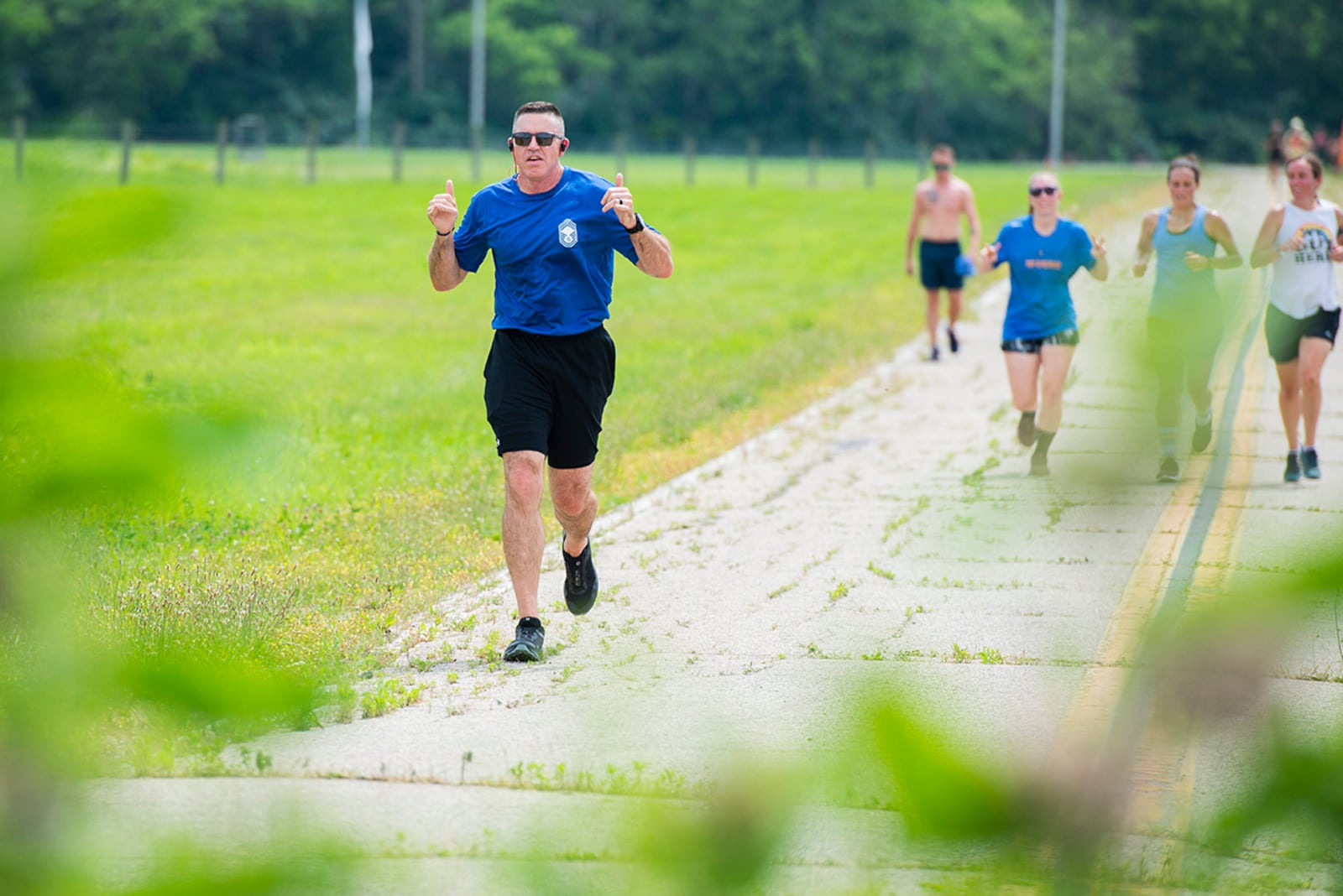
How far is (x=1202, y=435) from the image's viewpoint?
1.19 meters

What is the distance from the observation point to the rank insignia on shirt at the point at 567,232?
6.40 metres

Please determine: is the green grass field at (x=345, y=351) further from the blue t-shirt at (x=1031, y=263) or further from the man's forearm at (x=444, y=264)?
the man's forearm at (x=444, y=264)

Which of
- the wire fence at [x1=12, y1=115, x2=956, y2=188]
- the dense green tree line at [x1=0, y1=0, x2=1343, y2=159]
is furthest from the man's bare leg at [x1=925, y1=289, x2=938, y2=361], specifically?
the dense green tree line at [x1=0, y1=0, x2=1343, y2=159]

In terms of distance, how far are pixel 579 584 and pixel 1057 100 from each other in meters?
72.7

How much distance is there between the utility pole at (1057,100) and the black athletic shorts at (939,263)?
4889cm

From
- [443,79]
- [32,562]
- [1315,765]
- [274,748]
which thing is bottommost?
[274,748]

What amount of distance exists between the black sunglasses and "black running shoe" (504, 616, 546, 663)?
5.84ft

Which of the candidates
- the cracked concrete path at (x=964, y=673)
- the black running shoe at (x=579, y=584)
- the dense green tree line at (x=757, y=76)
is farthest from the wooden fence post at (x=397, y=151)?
the cracked concrete path at (x=964, y=673)

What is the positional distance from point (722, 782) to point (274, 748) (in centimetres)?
39

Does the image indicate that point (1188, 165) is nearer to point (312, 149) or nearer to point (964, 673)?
point (964, 673)

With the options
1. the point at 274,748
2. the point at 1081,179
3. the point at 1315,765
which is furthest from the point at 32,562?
the point at 1081,179

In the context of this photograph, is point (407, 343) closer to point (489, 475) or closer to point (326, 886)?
point (489, 475)

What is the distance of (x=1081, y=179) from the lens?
49.5m

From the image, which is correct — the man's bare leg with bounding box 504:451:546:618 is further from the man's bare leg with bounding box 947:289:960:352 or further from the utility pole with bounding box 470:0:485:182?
the utility pole with bounding box 470:0:485:182
